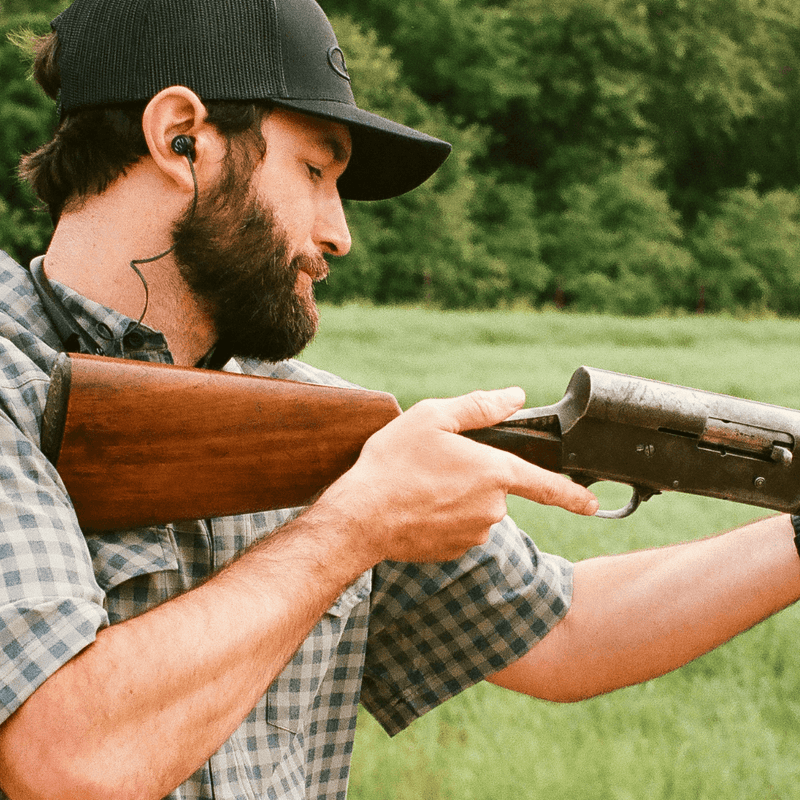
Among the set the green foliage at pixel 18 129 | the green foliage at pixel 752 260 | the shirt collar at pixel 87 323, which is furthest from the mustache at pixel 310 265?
the green foliage at pixel 752 260

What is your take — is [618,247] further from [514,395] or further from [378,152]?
[514,395]

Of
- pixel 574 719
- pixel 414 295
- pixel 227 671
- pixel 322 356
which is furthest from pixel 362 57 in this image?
pixel 227 671

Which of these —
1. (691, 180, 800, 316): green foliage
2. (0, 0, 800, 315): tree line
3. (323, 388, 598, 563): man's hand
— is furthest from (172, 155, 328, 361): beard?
(691, 180, 800, 316): green foliage

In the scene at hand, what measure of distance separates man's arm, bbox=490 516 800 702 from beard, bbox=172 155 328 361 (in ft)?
3.33

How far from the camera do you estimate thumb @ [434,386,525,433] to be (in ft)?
6.31

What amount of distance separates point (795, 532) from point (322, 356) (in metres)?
8.48

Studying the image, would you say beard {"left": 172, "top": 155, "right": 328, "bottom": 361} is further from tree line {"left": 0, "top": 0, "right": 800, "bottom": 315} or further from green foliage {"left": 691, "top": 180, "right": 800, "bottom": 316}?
green foliage {"left": 691, "top": 180, "right": 800, "bottom": 316}

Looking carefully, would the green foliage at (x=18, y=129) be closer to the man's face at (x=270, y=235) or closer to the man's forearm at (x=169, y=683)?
the man's face at (x=270, y=235)

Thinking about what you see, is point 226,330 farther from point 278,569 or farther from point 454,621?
point 454,621

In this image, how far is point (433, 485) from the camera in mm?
1842

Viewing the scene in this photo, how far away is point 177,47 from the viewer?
208 cm

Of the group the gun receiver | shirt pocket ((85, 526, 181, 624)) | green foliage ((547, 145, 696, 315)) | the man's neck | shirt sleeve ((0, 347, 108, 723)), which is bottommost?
green foliage ((547, 145, 696, 315))

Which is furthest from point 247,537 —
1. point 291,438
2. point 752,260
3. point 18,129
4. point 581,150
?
point 752,260

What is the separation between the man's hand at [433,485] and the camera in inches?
70.4
